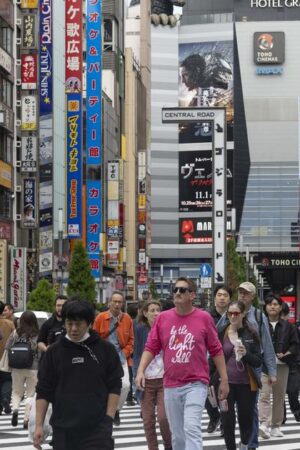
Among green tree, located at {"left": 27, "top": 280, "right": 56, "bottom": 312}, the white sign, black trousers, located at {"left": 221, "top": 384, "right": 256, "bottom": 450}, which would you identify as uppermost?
the white sign

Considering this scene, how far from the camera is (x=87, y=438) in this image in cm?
775

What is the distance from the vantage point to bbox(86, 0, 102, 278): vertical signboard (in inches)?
2338

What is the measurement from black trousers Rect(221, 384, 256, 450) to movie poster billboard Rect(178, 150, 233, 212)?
104 m

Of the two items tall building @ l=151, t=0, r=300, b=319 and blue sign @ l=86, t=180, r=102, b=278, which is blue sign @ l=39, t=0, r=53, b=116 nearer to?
blue sign @ l=86, t=180, r=102, b=278

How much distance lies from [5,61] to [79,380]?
4386 centimetres

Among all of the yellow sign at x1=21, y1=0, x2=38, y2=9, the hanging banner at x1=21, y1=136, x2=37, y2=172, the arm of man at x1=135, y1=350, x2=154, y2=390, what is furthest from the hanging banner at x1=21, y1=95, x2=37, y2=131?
the arm of man at x1=135, y1=350, x2=154, y2=390

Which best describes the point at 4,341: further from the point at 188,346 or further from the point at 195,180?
the point at 195,180

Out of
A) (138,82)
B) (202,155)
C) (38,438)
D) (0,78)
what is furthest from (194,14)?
(38,438)

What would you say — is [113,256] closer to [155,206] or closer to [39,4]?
[39,4]

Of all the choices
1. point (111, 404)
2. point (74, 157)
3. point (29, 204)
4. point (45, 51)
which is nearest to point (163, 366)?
point (111, 404)

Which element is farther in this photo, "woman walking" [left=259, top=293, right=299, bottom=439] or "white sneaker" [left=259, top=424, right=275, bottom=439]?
"woman walking" [left=259, top=293, right=299, bottom=439]

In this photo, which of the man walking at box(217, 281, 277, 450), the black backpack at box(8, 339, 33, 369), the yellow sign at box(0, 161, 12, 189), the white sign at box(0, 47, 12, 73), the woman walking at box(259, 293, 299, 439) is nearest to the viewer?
the man walking at box(217, 281, 277, 450)

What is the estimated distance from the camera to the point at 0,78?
50.8 meters

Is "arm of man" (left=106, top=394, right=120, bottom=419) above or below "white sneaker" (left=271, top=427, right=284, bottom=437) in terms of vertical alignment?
above
